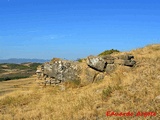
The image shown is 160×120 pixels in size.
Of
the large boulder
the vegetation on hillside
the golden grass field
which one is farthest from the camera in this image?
the vegetation on hillside

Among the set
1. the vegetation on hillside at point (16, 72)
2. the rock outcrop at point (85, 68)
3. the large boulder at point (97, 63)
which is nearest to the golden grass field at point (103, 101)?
the rock outcrop at point (85, 68)

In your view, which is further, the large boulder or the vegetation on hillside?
the vegetation on hillside

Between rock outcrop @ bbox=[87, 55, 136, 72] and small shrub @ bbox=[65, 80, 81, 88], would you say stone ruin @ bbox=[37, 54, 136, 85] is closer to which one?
rock outcrop @ bbox=[87, 55, 136, 72]

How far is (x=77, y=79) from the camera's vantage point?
2166 cm

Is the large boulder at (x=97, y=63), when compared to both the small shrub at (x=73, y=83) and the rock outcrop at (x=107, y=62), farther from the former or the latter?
the small shrub at (x=73, y=83)

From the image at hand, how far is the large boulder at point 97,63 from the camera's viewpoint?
70.3 ft

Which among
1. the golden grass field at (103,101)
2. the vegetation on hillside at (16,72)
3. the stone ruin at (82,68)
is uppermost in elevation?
the stone ruin at (82,68)

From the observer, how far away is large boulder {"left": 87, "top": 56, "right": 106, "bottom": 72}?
21438 mm

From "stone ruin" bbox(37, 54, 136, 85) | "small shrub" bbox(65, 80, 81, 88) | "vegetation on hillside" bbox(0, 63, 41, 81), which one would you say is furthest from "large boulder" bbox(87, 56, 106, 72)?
"vegetation on hillside" bbox(0, 63, 41, 81)

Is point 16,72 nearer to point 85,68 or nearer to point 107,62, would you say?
point 85,68

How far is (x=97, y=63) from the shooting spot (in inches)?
853

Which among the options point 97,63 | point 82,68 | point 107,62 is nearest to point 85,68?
point 82,68

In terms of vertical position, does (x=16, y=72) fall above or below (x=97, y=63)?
below

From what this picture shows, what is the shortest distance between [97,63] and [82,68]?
1.44 metres
